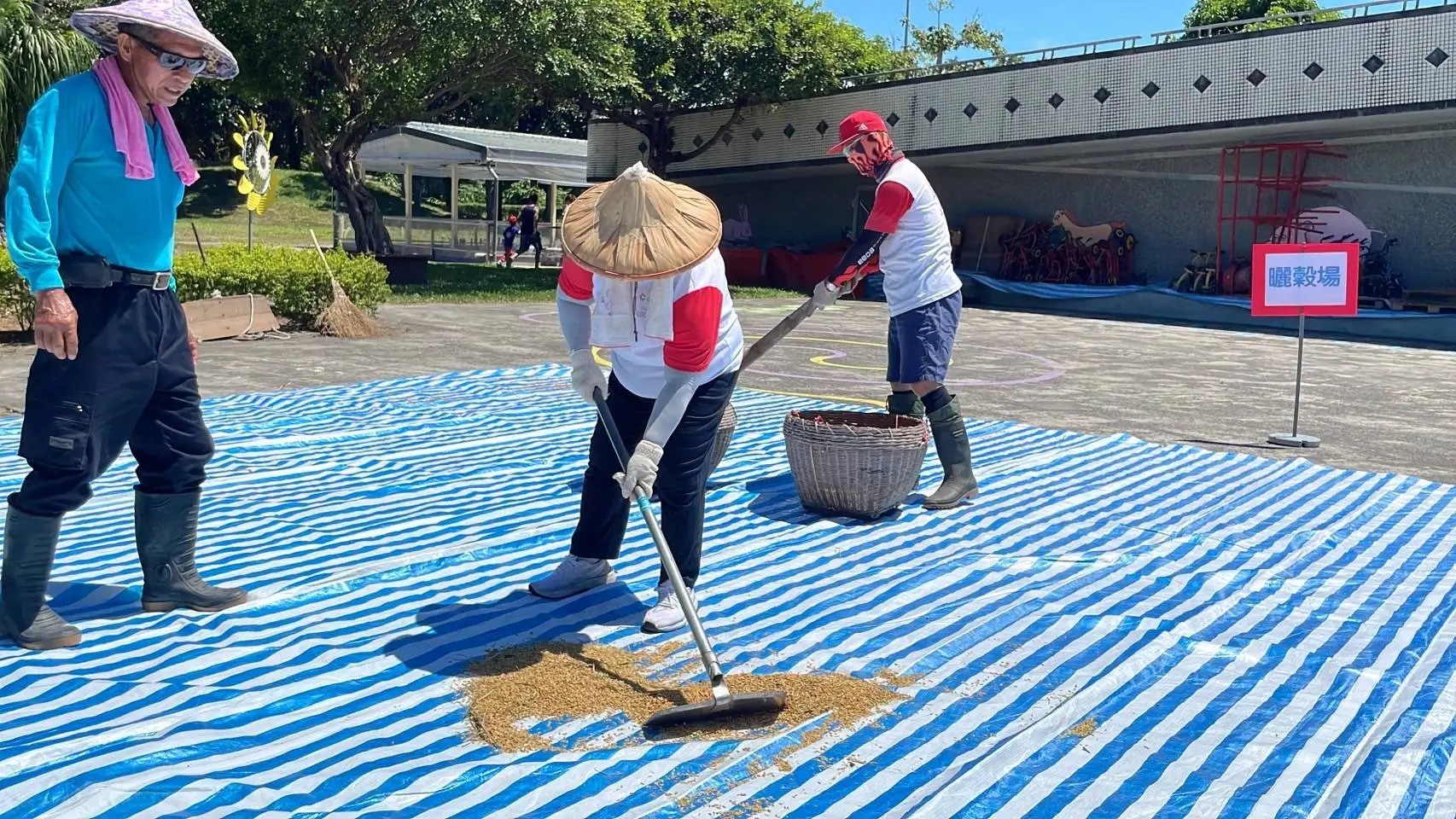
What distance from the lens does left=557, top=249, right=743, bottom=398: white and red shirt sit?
366 centimetres

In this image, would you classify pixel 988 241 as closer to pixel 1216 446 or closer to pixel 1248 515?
pixel 1216 446

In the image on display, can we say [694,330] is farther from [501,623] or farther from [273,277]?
[273,277]

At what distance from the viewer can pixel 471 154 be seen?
26328 millimetres

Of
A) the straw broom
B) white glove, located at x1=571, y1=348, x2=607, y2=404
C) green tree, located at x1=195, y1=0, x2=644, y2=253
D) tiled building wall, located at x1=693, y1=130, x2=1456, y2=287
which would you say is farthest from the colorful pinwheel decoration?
tiled building wall, located at x1=693, y1=130, x2=1456, y2=287

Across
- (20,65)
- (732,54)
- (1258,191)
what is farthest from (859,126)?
(732,54)

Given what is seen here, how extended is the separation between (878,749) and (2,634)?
8.39 ft

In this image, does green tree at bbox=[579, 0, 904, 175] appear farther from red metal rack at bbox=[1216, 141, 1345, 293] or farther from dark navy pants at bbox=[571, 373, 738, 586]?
dark navy pants at bbox=[571, 373, 738, 586]

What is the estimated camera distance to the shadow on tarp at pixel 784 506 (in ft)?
18.9

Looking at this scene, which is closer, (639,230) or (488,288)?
(639,230)

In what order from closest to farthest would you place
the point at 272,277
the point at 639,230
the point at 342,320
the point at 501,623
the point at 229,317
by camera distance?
the point at 639,230 → the point at 501,623 → the point at 229,317 → the point at 342,320 → the point at 272,277

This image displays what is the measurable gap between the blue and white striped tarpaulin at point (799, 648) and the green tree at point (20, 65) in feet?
34.5

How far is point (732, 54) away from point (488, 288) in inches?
301

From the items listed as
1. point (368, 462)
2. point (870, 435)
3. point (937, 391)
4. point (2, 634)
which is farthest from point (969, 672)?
point (368, 462)

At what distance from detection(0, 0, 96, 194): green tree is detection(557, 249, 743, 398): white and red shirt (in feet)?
44.8
